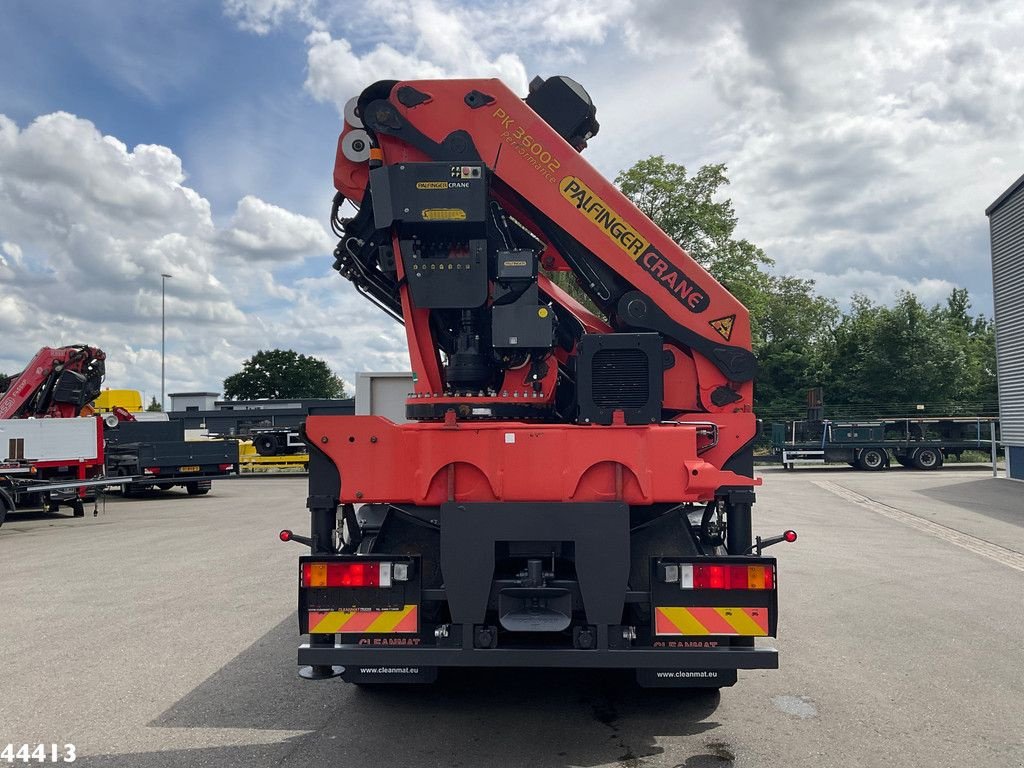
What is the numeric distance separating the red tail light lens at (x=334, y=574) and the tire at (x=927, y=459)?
2953 cm

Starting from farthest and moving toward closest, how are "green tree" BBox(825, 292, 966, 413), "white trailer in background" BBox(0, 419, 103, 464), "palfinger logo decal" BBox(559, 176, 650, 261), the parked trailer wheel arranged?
"green tree" BBox(825, 292, 966, 413) → the parked trailer wheel → "white trailer in background" BBox(0, 419, 103, 464) → "palfinger logo decal" BBox(559, 176, 650, 261)

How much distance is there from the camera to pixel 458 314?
5117mm

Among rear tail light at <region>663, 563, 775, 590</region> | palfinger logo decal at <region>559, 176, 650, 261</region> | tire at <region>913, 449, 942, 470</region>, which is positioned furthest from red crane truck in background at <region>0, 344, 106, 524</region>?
tire at <region>913, 449, 942, 470</region>

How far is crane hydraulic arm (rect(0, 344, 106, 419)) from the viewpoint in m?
18.0

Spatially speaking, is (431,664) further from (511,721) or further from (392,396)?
(392,396)

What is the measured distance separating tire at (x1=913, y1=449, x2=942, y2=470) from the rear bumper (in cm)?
2865

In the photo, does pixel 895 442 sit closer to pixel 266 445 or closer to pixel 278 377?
pixel 266 445

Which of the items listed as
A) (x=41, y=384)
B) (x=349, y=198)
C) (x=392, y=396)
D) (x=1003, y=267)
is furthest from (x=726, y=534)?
(x=1003, y=267)

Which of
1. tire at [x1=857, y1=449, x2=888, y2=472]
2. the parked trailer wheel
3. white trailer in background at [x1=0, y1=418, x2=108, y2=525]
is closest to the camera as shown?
white trailer in background at [x1=0, y1=418, x2=108, y2=525]

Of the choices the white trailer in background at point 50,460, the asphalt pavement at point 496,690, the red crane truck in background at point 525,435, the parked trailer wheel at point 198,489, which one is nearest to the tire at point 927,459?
the asphalt pavement at point 496,690

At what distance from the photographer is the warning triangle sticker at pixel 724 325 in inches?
201

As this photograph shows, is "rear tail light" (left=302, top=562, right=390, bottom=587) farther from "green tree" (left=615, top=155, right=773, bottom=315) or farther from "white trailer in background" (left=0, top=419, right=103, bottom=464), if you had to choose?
"green tree" (left=615, top=155, right=773, bottom=315)

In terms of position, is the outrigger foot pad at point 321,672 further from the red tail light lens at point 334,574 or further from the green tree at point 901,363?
the green tree at point 901,363

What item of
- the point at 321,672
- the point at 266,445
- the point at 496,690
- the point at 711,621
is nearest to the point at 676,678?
the point at 711,621
